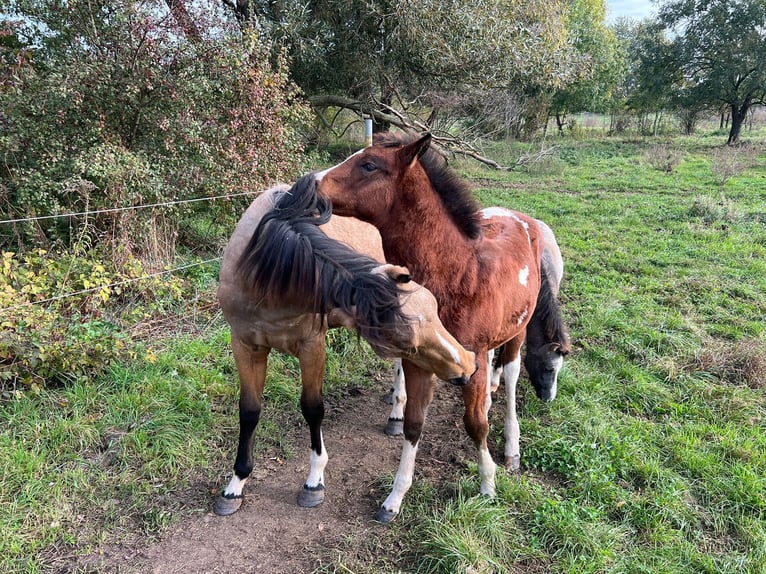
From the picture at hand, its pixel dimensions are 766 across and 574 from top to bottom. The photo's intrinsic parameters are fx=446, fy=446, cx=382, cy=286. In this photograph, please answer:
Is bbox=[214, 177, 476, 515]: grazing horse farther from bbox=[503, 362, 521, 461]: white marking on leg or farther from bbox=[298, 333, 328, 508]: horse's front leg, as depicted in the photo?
bbox=[503, 362, 521, 461]: white marking on leg

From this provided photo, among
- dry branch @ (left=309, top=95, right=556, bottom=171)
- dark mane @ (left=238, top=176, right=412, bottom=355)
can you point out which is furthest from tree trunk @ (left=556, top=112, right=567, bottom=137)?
dark mane @ (left=238, top=176, right=412, bottom=355)

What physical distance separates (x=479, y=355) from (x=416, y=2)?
258 inches

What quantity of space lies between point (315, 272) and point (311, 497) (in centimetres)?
148

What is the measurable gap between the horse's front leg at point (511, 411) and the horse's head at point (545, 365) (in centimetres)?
33

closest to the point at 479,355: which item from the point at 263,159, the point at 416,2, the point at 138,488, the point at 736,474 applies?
the point at 736,474

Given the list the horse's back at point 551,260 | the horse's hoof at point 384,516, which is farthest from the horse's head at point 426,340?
the horse's back at point 551,260

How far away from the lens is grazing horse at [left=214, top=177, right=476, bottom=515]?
5.58ft

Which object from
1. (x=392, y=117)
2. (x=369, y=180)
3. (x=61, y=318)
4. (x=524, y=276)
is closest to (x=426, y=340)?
(x=369, y=180)

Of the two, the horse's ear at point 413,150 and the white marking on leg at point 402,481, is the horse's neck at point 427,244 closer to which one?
the horse's ear at point 413,150

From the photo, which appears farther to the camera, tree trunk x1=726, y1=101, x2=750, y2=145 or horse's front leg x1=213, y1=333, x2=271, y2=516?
tree trunk x1=726, y1=101, x2=750, y2=145

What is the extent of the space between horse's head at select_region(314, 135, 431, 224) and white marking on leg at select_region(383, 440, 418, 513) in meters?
1.33

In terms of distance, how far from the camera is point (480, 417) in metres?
2.38

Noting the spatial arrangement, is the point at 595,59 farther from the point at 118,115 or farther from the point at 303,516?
the point at 303,516

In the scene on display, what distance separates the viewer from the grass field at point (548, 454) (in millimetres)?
2211
